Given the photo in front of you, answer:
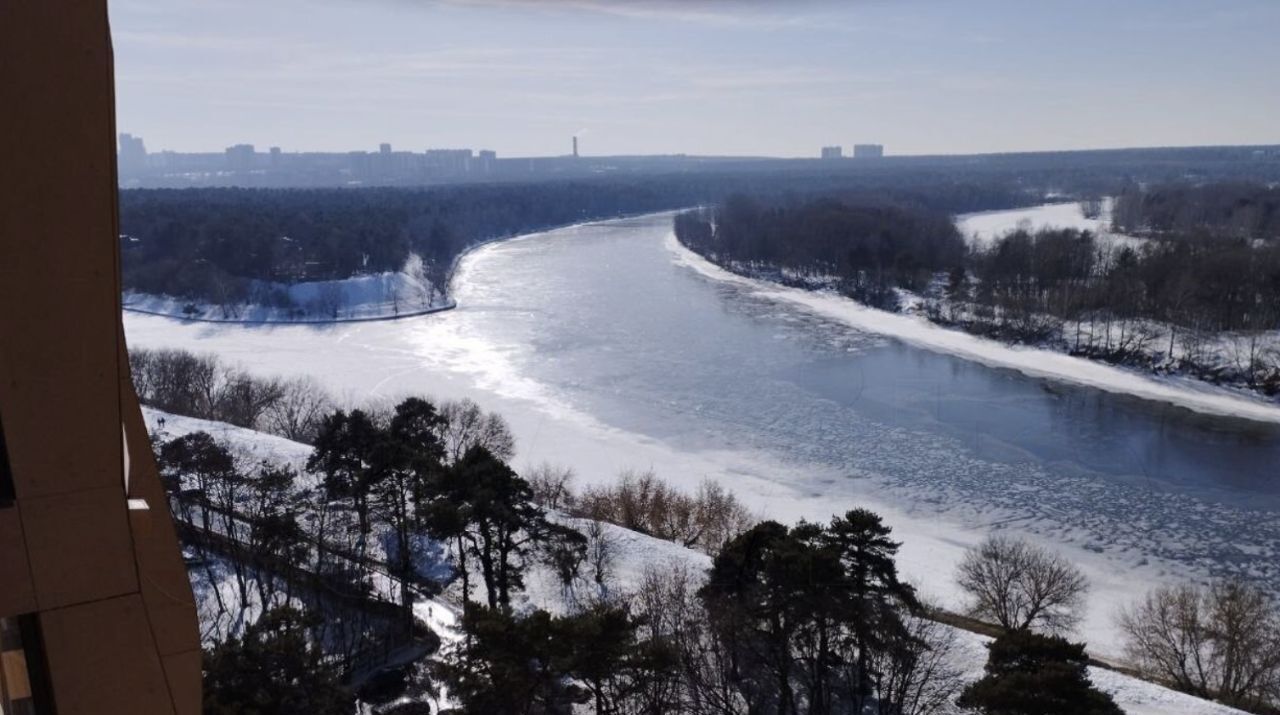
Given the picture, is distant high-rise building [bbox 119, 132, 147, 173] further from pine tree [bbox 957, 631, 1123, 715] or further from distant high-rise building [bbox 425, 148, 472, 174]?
pine tree [bbox 957, 631, 1123, 715]

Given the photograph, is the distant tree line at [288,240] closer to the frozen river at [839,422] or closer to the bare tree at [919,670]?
the frozen river at [839,422]

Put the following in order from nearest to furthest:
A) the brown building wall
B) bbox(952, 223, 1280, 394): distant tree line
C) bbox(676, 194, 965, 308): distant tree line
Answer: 1. the brown building wall
2. bbox(952, 223, 1280, 394): distant tree line
3. bbox(676, 194, 965, 308): distant tree line

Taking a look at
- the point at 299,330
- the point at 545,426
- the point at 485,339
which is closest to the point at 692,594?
the point at 545,426

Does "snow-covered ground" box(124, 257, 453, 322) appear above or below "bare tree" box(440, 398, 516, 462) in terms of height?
above

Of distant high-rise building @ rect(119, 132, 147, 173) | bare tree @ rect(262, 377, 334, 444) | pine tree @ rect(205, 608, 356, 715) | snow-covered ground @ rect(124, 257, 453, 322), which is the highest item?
distant high-rise building @ rect(119, 132, 147, 173)

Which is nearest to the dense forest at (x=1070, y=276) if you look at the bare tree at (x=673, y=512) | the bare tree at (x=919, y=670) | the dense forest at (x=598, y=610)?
the dense forest at (x=598, y=610)

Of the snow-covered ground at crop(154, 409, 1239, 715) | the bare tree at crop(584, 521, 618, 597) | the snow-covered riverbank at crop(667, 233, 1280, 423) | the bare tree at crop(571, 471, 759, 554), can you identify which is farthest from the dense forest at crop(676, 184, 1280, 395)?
the bare tree at crop(584, 521, 618, 597)

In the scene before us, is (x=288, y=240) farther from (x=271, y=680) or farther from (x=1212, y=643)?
(x=1212, y=643)
